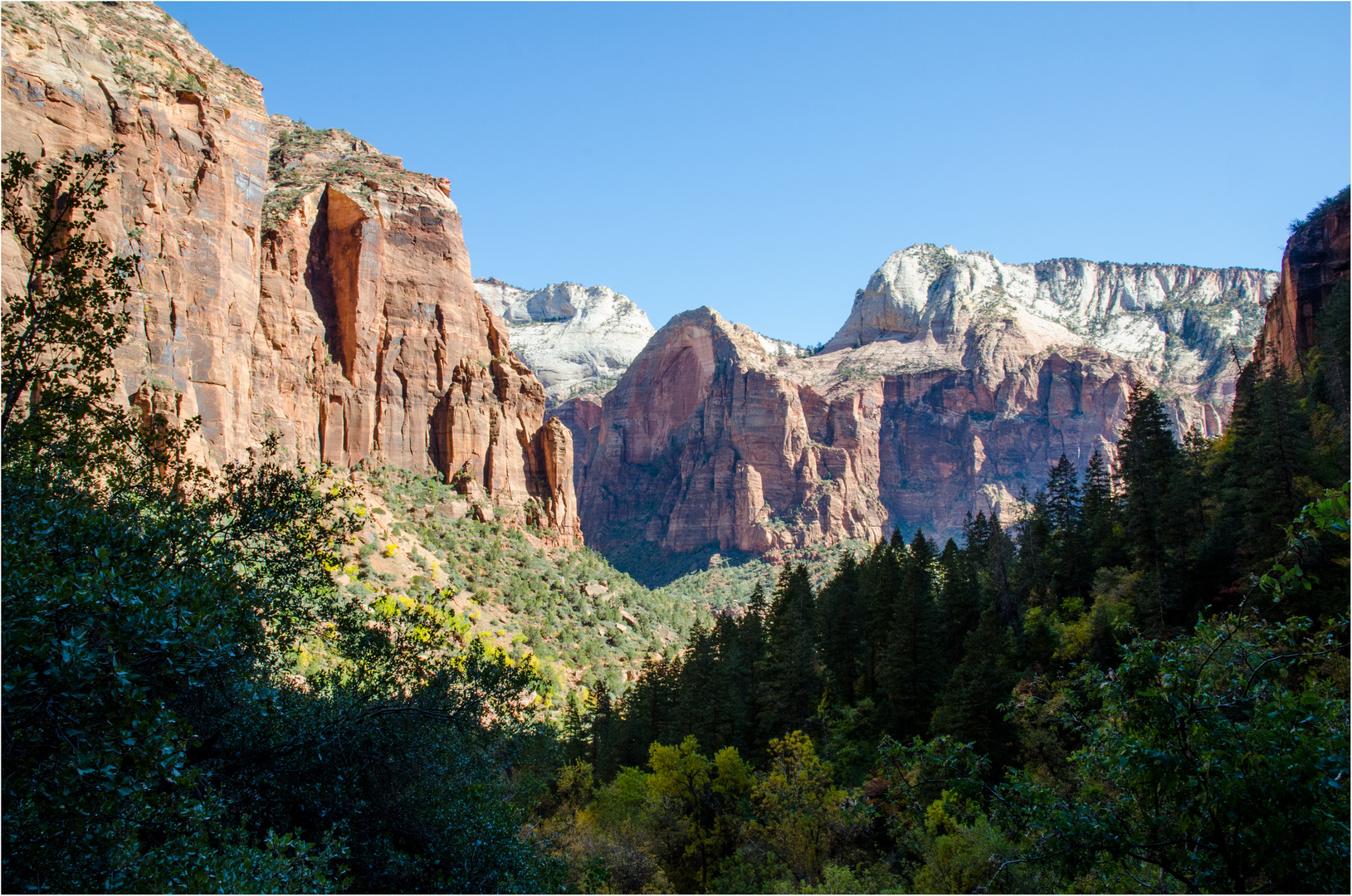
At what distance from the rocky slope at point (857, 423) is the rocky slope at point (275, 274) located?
76491 millimetres

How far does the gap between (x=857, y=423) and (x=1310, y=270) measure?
110711 mm

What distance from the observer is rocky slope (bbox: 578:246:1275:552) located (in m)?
154

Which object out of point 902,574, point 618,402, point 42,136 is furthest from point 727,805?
point 618,402

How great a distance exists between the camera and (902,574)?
44406 millimetres

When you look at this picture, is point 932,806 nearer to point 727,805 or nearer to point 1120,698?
point 727,805

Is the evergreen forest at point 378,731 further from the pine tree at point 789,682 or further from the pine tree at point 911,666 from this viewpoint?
the pine tree at point 789,682

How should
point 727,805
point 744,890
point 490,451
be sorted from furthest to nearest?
1. point 490,451
2. point 727,805
3. point 744,890

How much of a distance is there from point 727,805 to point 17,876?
2666 centimetres

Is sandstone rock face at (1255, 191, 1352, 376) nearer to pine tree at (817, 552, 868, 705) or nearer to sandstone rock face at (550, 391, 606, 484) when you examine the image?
pine tree at (817, 552, 868, 705)

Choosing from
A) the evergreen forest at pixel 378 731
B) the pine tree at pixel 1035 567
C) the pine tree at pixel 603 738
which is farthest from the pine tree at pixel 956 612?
the pine tree at pixel 603 738

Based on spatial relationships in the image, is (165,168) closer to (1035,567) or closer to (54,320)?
(54,320)

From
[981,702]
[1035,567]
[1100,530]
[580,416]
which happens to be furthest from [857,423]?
[981,702]

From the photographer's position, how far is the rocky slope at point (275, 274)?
40.9 metres

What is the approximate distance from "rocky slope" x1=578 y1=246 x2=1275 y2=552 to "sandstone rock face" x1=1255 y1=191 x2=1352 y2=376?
95.4m
